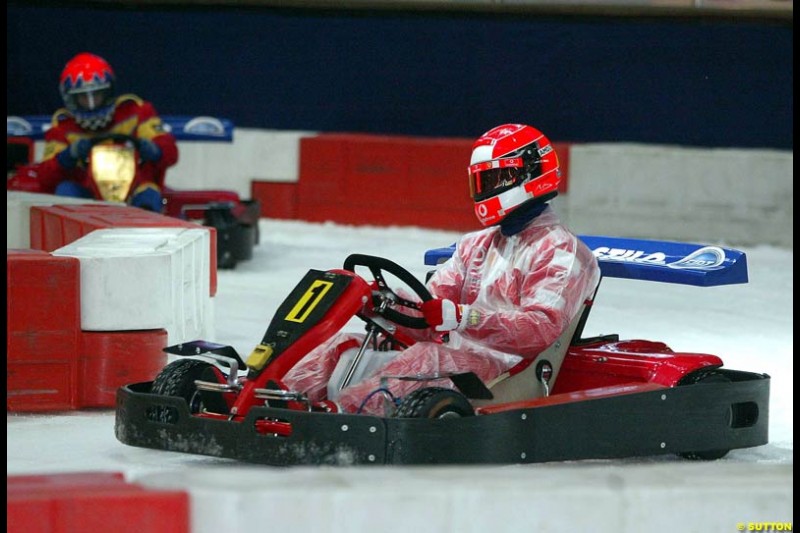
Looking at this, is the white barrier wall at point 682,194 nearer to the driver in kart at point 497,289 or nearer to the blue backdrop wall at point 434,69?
the blue backdrop wall at point 434,69

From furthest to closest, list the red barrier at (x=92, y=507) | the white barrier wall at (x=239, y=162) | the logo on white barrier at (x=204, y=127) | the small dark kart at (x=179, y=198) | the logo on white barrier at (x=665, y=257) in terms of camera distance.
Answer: the white barrier wall at (x=239, y=162) → the logo on white barrier at (x=204, y=127) → the small dark kart at (x=179, y=198) → the logo on white barrier at (x=665, y=257) → the red barrier at (x=92, y=507)

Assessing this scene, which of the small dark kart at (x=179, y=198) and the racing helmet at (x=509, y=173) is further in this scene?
the small dark kart at (x=179, y=198)

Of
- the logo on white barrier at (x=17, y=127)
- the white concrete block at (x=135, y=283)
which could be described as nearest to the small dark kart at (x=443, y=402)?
the white concrete block at (x=135, y=283)

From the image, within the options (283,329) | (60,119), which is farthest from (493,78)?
(283,329)

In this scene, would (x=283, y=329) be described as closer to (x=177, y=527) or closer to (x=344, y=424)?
(x=344, y=424)

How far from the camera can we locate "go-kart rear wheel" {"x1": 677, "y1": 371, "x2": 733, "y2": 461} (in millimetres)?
4449

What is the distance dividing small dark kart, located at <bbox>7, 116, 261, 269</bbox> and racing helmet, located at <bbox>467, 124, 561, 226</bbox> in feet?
14.1

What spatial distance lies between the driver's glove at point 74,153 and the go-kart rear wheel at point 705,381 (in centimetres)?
502

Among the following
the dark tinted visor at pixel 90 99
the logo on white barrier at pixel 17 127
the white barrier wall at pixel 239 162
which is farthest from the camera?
the white barrier wall at pixel 239 162

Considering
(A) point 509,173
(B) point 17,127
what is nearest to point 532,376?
(A) point 509,173

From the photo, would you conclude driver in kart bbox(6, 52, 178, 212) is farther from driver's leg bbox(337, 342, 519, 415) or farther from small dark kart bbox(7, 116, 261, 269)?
driver's leg bbox(337, 342, 519, 415)

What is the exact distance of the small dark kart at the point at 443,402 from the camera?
3.88 meters

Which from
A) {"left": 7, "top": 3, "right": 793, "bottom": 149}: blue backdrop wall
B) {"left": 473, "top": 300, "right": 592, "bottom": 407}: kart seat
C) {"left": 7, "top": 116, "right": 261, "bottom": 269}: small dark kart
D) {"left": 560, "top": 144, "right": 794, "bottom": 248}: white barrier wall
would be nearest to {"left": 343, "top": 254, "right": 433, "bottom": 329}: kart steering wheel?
{"left": 473, "top": 300, "right": 592, "bottom": 407}: kart seat

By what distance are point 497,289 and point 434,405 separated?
68 centimetres
